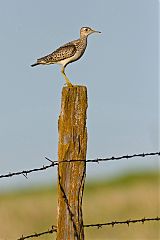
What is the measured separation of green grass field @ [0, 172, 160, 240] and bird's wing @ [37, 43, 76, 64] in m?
5.31

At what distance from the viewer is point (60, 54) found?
36.4ft

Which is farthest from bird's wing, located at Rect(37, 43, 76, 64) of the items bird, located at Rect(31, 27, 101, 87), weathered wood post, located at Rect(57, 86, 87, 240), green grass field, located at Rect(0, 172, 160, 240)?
green grass field, located at Rect(0, 172, 160, 240)

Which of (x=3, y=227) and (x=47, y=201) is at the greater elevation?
(x=47, y=201)

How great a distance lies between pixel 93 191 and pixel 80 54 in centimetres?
1600

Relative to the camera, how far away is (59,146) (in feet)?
25.5

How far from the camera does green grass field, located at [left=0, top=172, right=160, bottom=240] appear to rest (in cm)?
1720

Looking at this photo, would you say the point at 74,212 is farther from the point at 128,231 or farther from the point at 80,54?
the point at 128,231

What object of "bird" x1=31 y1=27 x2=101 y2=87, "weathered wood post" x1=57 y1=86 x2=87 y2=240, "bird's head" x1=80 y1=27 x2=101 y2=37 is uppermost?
"bird's head" x1=80 y1=27 x2=101 y2=37

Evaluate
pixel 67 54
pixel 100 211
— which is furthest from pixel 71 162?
pixel 100 211

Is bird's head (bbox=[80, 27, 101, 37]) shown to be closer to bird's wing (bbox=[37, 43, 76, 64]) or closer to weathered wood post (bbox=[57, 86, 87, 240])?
bird's wing (bbox=[37, 43, 76, 64])

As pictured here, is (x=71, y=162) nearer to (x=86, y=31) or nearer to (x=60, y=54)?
(x=60, y=54)

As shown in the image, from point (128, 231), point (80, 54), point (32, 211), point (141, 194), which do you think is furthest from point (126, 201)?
point (80, 54)

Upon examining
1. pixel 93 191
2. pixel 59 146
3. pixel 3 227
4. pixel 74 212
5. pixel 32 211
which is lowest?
pixel 74 212

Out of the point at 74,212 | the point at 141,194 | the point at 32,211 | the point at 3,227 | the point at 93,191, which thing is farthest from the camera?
the point at 93,191
